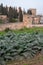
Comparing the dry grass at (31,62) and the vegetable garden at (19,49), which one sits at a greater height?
the vegetable garden at (19,49)

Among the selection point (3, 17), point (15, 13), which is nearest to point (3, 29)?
point (3, 17)

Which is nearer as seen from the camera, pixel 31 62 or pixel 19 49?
pixel 31 62

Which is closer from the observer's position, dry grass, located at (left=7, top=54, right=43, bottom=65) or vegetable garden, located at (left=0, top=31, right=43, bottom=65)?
dry grass, located at (left=7, top=54, right=43, bottom=65)

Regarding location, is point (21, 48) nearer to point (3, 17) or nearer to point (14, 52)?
point (14, 52)

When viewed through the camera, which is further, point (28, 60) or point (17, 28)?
point (17, 28)

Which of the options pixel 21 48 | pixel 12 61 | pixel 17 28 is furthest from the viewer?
pixel 17 28

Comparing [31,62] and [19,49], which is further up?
[19,49]

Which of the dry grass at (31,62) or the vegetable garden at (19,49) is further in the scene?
the vegetable garden at (19,49)

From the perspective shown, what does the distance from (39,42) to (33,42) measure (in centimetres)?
37

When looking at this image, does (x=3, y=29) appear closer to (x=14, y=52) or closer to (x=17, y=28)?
(x=17, y=28)

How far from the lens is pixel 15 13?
3875cm

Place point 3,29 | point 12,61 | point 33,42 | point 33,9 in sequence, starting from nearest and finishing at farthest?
point 12,61
point 33,42
point 3,29
point 33,9

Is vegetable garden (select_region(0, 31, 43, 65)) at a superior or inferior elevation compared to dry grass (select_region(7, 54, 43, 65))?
superior

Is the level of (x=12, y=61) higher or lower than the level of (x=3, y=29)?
higher
